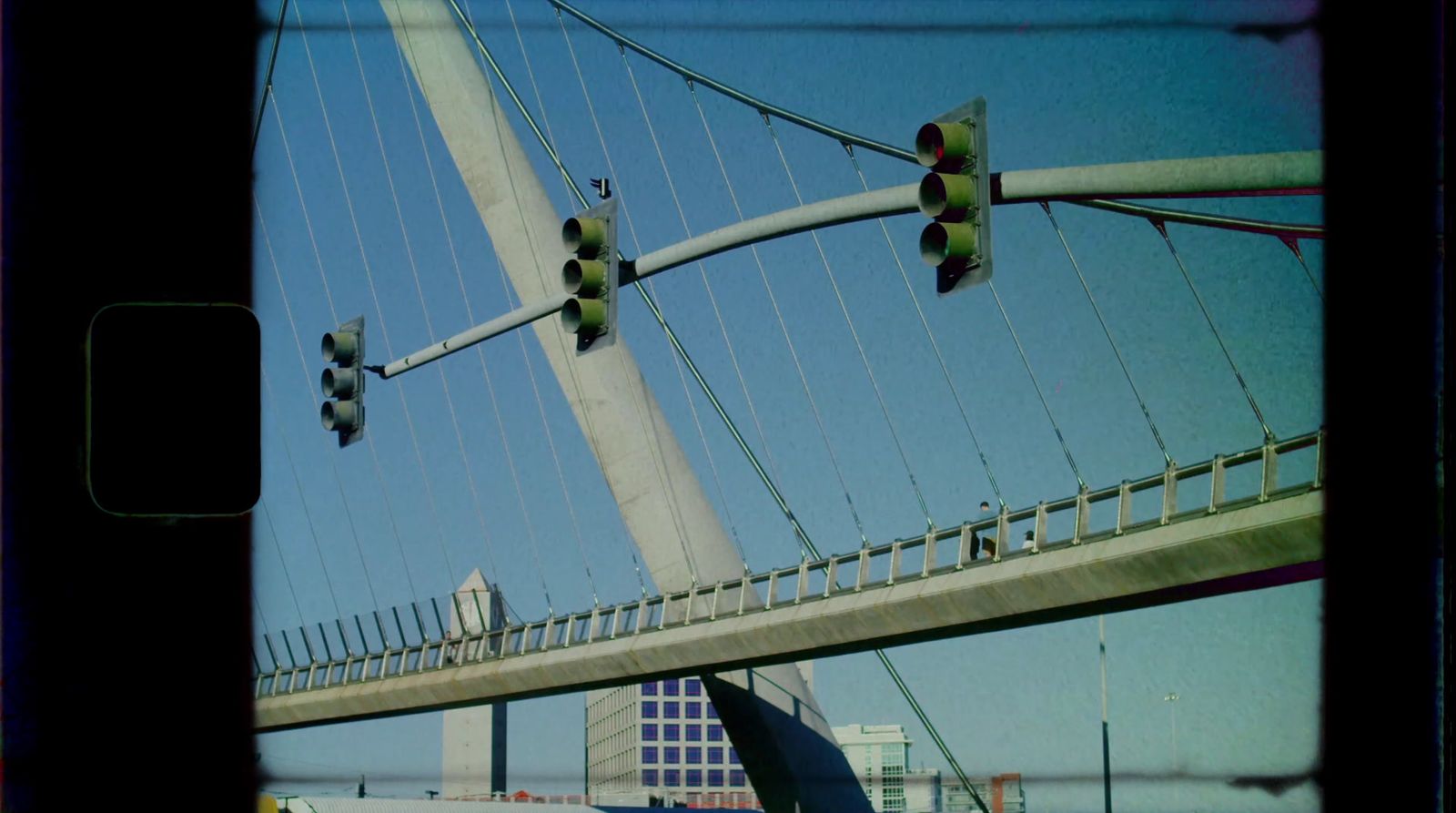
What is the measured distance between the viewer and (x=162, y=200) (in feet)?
9.61

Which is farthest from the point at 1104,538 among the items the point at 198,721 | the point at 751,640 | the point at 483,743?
the point at 483,743

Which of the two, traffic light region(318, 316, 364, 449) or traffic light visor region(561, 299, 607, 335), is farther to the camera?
traffic light region(318, 316, 364, 449)

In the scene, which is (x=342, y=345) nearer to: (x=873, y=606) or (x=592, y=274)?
(x=592, y=274)

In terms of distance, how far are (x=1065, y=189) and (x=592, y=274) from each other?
402 cm

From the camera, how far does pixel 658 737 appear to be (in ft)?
383

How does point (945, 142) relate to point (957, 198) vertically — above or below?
above

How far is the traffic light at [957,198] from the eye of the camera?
979cm

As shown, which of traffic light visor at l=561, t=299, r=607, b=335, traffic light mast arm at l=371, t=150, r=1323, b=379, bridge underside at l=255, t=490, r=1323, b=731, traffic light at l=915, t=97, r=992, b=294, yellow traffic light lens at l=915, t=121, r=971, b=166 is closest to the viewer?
traffic light mast arm at l=371, t=150, r=1323, b=379

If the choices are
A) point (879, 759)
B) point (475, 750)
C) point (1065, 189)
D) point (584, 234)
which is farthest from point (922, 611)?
point (475, 750)

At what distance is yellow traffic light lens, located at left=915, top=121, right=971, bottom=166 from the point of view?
9.91 meters

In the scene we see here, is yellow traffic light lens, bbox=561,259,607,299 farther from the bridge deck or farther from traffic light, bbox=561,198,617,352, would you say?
the bridge deck

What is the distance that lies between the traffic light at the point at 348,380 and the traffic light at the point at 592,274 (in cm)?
363

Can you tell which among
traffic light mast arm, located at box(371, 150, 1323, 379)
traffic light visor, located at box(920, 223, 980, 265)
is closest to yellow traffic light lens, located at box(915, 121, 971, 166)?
traffic light visor, located at box(920, 223, 980, 265)

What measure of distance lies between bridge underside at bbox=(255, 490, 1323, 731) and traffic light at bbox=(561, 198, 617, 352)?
9.88 m
